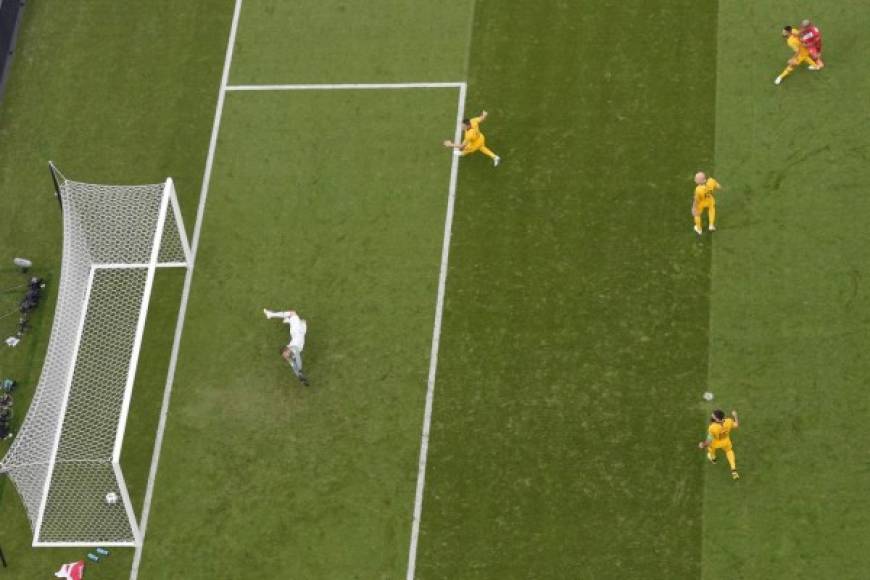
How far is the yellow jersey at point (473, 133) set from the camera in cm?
2041

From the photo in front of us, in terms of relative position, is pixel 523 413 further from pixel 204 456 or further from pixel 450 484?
pixel 204 456

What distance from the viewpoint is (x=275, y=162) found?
21.7 meters

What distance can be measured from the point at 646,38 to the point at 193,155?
8.35 metres

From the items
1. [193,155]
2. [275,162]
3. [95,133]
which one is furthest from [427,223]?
[95,133]

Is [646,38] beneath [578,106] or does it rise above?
above

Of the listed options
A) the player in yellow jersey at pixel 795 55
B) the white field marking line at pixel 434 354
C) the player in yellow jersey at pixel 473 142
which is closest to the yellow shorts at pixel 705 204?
the player in yellow jersey at pixel 795 55

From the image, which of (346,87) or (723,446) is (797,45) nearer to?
(723,446)

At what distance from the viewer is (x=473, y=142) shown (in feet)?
67.8

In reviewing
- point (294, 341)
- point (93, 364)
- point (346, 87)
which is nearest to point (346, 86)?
point (346, 87)

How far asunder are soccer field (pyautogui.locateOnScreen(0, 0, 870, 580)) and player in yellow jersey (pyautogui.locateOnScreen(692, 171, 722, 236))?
29cm

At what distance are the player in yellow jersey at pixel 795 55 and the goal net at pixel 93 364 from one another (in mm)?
10524

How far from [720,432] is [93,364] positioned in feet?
32.2

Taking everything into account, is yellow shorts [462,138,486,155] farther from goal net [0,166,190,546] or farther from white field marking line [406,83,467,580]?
goal net [0,166,190,546]

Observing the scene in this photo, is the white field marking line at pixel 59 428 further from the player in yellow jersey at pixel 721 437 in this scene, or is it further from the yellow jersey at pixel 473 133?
the player in yellow jersey at pixel 721 437
